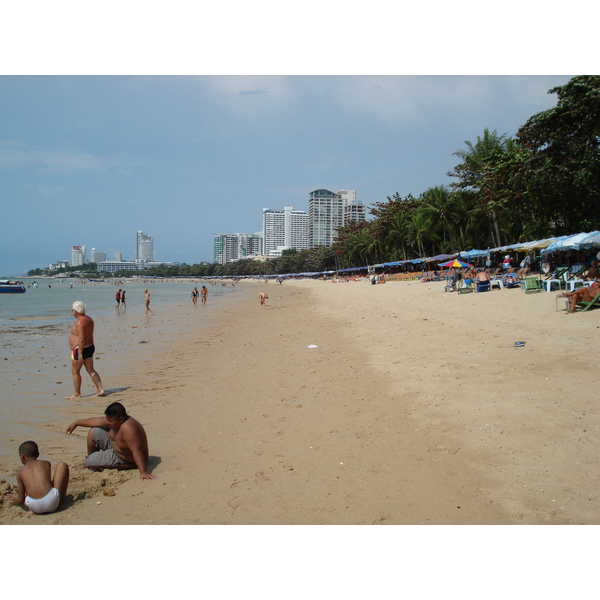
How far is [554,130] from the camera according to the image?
50.7ft

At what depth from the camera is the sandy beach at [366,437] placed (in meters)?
3.05

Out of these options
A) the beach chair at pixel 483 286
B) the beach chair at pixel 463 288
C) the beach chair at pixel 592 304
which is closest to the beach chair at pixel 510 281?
the beach chair at pixel 483 286

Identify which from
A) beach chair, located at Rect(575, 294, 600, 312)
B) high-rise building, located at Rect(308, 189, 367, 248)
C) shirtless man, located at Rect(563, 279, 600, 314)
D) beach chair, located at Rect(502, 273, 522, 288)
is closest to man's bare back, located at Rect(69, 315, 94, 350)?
shirtless man, located at Rect(563, 279, 600, 314)

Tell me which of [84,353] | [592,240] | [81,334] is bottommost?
[84,353]

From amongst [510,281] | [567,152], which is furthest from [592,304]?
[567,152]

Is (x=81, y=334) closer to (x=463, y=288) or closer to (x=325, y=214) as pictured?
(x=463, y=288)

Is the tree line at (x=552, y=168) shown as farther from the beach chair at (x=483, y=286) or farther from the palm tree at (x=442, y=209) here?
the palm tree at (x=442, y=209)

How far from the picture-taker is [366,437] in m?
4.24

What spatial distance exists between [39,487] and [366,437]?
2783 millimetres

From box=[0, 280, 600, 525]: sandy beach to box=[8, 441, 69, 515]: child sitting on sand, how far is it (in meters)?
0.10

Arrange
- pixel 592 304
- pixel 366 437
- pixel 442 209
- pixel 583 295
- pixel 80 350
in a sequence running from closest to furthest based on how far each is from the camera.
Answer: pixel 366 437
pixel 80 350
pixel 592 304
pixel 583 295
pixel 442 209

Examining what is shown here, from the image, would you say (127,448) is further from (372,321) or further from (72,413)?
(372,321)

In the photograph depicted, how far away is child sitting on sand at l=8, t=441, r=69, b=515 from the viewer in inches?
124

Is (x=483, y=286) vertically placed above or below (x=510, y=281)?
below
